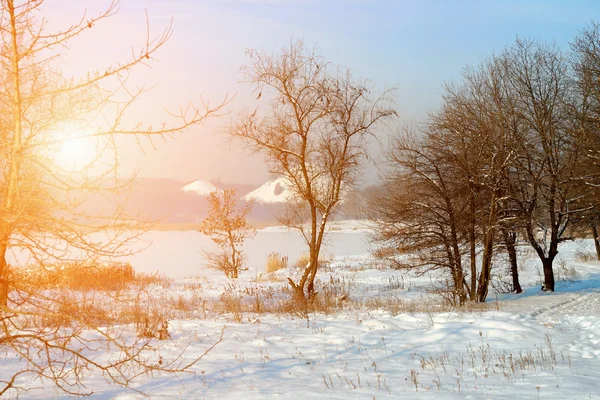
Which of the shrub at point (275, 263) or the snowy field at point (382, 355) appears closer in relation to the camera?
the snowy field at point (382, 355)

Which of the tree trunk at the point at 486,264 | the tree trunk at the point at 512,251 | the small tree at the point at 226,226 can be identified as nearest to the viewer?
the tree trunk at the point at 486,264

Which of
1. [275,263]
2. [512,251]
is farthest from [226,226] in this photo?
[512,251]

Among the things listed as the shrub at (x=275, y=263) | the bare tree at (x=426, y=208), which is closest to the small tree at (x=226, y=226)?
the shrub at (x=275, y=263)

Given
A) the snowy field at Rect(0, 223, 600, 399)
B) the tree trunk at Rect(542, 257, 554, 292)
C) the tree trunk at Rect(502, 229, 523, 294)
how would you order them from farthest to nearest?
the tree trunk at Rect(542, 257, 554, 292)
the tree trunk at Rect(502, 229, 523, 294)
the snowy field at Rect(0, 223, 600, 399)

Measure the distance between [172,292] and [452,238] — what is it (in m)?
9.93

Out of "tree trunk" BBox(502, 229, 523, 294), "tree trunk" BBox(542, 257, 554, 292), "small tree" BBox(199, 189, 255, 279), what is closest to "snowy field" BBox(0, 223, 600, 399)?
"tree trunk" BBox(502, 229, 523, 294)

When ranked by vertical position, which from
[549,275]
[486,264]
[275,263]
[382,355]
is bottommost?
[382,355]

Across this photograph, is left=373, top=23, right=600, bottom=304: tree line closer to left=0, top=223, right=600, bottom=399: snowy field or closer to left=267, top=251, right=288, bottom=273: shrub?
left=0, top=223, right=600, bottom=399: snowy field

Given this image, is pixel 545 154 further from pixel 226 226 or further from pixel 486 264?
pixel 226 226

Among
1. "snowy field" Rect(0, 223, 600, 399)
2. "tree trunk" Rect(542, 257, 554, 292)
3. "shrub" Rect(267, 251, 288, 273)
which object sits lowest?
"snowy field" Rect(0, 223, 600, 399)

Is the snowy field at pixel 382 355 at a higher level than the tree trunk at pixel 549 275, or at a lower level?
lower

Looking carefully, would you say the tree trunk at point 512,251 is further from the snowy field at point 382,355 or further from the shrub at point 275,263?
the shrub at point 275,263

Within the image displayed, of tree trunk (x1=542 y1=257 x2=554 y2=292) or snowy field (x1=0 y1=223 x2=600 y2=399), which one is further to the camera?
tree trunk (x1=542 y1=257 x2=554 y2=292)

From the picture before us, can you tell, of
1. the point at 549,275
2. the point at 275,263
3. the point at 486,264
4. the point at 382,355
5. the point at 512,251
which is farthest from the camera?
the point at 275,263
